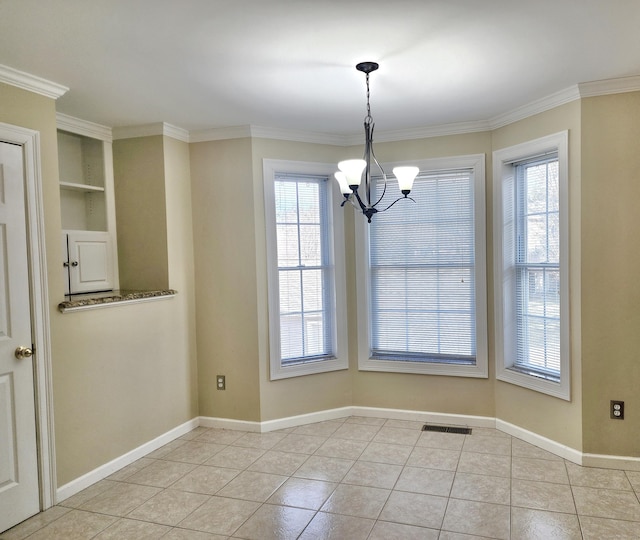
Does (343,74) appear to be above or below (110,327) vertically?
above

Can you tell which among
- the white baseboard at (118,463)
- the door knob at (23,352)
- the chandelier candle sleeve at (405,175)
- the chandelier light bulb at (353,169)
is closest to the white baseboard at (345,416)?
the white baseboard at (118,463)

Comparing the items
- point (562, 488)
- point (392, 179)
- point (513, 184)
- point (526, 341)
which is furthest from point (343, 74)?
point (562, 488)

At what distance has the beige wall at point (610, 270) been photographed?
9.93 feet

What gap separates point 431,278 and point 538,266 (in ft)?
2.82

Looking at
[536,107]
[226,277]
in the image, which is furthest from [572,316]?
[226,277]

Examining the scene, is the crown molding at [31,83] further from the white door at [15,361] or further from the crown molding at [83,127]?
the crown molding at [83,127]

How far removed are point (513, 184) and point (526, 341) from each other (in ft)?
4.01

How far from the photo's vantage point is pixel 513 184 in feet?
12.3

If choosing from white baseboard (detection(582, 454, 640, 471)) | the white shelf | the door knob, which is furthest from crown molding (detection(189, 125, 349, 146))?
white baseboard (detection(582, 454, 640, 471))

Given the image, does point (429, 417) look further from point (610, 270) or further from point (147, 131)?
point (147, 131)

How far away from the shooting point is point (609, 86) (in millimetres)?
3004

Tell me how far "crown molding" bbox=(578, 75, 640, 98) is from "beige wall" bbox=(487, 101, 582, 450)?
93 mm

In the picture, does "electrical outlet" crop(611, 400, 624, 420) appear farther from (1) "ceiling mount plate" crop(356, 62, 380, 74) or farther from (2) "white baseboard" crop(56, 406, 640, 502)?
(1) "ceiling mount plate" crop(356, 62, 380, 74)

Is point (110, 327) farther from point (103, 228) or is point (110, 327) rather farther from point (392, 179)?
point (392, 179)
